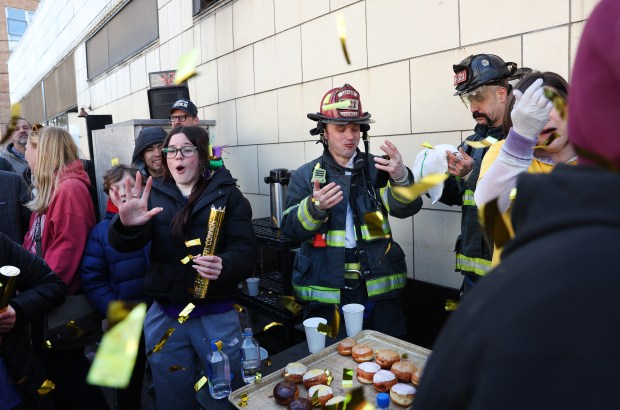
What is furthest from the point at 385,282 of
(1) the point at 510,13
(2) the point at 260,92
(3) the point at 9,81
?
(3) the point at 9,81

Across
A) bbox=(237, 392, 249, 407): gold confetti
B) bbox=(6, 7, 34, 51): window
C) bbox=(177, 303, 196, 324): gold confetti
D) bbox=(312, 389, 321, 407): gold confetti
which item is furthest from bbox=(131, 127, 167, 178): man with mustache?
bbox=(6, 7, 34, 51): window

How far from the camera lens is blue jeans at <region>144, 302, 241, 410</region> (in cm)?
249

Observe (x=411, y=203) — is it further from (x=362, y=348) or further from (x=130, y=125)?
(x=130, y=125)

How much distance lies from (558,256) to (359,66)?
3754 millimetres

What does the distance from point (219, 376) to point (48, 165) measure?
7.01ft

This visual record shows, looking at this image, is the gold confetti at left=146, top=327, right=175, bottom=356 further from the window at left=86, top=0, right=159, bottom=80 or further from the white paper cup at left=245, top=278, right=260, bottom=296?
the window at left=86, top=0, right=159, bottom=80

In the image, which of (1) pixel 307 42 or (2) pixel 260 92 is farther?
(2) pixel 260 92

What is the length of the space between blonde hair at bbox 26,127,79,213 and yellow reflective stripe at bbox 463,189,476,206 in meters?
2.68

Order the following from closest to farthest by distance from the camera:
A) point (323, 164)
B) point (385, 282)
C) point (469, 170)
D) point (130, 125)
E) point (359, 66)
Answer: point (469, 170) < point (385, 282) < point (323, 164) < point (359, 66) < point (130, 125)

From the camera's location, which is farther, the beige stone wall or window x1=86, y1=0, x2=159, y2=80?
the beige stone wall

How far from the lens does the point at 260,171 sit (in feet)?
18.2

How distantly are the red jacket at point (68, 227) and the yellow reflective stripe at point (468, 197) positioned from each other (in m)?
2.37

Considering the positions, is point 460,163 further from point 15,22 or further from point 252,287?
point 15,22

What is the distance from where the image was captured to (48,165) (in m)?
3.19
